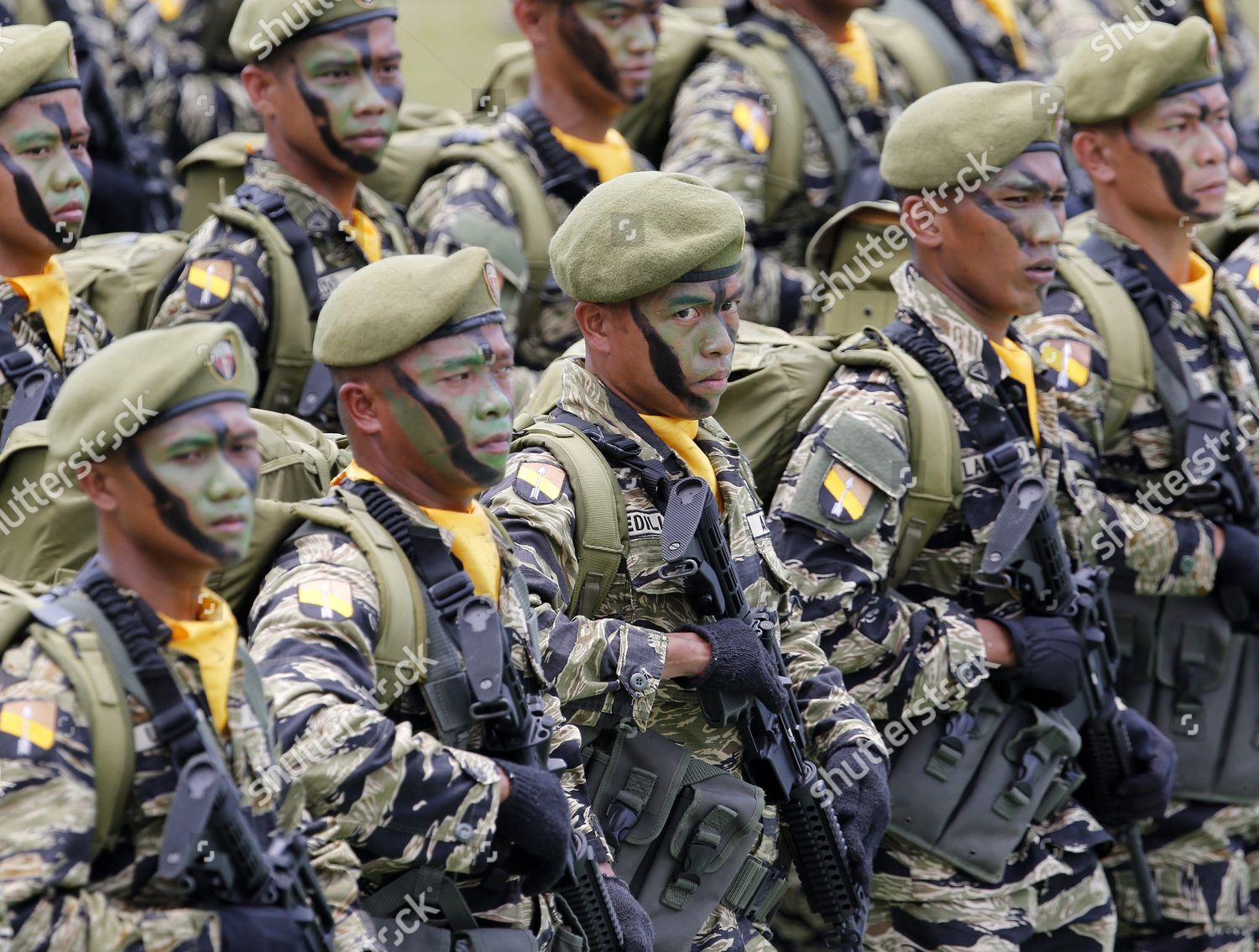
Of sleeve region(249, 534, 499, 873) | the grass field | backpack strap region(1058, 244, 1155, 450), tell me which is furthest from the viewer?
the grass field

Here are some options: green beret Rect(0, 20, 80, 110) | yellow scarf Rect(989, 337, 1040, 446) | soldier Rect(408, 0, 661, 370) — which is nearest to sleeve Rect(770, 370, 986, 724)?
yellow scarf Rect(989, 337, 1040, 446)

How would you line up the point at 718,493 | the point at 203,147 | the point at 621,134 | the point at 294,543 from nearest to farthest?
the point at 294,543 < the point at 718,493 < the point at 203,147 < the point at 621,134

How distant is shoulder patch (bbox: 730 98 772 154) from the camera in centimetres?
840

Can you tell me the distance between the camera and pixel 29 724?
388 centimetres

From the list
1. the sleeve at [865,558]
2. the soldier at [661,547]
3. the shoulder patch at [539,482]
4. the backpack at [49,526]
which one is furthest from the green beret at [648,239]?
the backpack at [49,526]

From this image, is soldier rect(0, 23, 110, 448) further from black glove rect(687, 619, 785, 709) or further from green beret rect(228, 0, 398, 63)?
black glove rect(687, 619, 785, 709)

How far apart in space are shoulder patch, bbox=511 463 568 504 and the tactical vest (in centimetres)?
271

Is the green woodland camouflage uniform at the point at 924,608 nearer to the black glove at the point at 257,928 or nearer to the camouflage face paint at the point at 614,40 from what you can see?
the camouflage face paint at the point at 614,40

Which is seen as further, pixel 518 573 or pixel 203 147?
pixel 203 147

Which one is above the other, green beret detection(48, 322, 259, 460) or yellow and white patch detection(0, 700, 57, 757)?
green beret detection(48, 322, 259, 460)

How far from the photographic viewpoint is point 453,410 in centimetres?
489

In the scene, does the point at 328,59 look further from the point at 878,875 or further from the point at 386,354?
the point at 878,875

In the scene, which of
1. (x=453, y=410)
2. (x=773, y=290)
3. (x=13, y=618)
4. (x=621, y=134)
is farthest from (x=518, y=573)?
(x=621, y=134)

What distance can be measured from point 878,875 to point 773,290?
2.68 m
